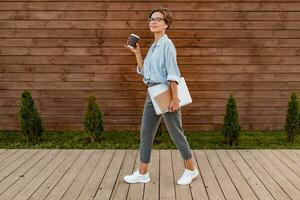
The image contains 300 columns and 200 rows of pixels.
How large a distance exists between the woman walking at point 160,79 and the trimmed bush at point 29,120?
238 cm

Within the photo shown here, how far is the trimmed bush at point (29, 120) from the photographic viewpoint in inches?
257

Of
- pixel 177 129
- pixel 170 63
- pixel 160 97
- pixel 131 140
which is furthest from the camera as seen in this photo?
pixel 131 140

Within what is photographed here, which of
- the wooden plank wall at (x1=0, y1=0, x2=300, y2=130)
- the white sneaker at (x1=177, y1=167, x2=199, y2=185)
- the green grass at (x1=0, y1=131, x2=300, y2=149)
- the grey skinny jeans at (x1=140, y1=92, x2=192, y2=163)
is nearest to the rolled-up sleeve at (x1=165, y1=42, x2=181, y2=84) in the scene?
the grey skinny jeans at (x1=140, y1=92, x2=192, y2=163)

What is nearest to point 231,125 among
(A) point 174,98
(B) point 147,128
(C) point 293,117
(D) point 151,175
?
(C) point 293,117

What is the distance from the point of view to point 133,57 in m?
7.11

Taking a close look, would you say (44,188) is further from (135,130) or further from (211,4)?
(211,4)

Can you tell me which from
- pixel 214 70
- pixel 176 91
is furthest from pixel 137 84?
pixel 176 91

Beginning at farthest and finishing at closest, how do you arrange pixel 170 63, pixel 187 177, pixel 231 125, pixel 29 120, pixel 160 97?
pixel 29 120 → pixel 231 125 → pixel 187 177 → pixel 160 97 → pixel 170 63

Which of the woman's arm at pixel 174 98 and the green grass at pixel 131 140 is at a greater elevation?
the woman's arm at pixel 174 98

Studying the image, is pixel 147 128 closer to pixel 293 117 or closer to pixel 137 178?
pixel 137 178

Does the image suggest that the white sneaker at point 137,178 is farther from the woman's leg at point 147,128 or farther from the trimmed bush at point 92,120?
the trimmed bush at point 92,120

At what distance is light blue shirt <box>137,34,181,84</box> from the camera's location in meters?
4.24

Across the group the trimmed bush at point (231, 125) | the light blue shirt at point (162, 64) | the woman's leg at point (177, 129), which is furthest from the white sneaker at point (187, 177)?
the trimmed bush at point (231, 125)

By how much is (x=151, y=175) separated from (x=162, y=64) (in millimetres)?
1405
